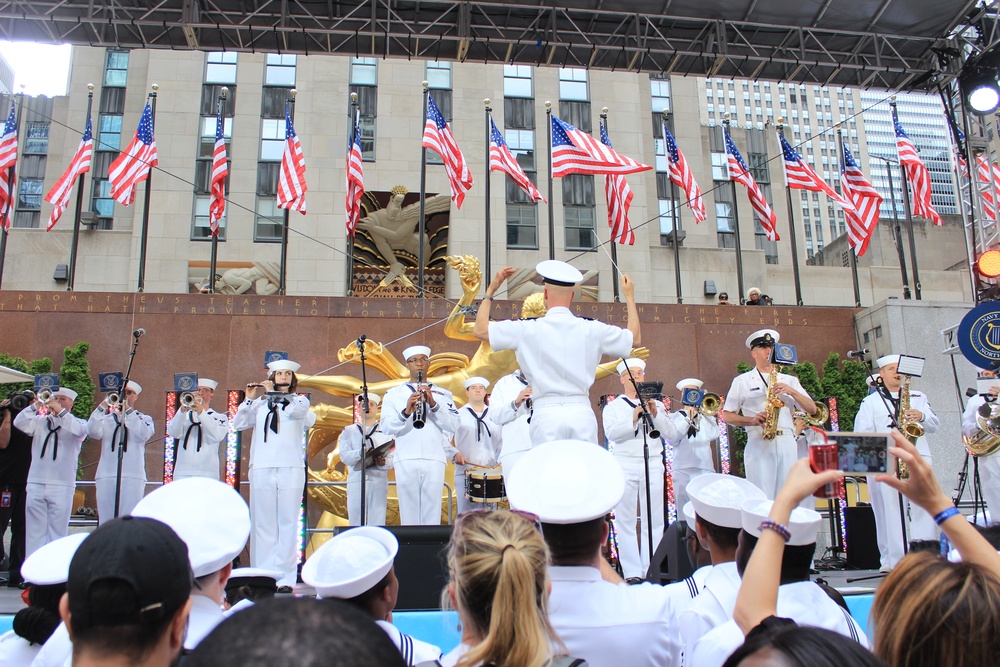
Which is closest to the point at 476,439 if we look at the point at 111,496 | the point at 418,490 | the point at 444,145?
the point at 418,490

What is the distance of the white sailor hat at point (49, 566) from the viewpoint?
11.8ft

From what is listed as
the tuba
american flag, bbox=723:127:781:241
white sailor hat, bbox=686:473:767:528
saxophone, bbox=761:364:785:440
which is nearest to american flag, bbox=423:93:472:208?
american flag, bbox=723:127:781:241

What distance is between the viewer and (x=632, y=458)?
1040 cm

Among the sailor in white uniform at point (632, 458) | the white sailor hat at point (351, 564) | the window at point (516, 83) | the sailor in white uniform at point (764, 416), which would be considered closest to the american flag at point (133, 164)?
the sailor in white uniform at point (632, 458)

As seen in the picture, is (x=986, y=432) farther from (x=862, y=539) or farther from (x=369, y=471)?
(x=369, y=471)

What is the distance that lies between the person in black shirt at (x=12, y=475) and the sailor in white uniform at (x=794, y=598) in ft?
31.6

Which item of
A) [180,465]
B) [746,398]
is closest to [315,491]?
[180,465]

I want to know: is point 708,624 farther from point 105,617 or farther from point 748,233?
point 748,233

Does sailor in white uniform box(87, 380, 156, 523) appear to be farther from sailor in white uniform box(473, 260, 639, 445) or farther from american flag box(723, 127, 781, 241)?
american flag box(723, 127, 781, 241)

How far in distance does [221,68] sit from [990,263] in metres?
26.7

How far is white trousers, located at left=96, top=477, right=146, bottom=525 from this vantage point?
1088cm

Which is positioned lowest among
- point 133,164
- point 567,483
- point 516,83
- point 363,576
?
point 363,576

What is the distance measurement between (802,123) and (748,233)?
103m

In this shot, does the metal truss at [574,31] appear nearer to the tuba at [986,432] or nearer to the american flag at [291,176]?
the american flag at [291,176]
